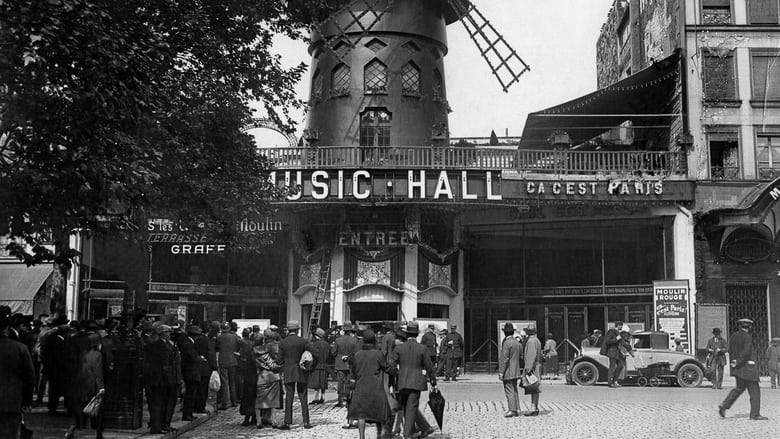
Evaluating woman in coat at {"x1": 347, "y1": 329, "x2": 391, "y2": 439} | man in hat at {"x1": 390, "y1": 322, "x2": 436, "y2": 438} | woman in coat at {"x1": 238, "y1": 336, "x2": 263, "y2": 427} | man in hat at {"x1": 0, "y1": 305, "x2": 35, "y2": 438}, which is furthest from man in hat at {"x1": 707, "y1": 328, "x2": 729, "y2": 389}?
man in hat at {"x1": 0, "y1": 305, "x2": 35, "y2": 438}

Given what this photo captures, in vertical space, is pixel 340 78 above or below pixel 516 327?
above

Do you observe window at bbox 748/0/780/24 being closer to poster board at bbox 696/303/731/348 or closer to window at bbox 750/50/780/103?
window at bbox 750/50/780/103

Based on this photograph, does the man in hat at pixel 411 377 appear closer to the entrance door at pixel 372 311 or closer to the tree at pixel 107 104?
the tree at pixel 107 104

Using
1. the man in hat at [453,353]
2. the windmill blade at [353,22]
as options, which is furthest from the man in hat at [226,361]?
the windmill blade at [353,22]

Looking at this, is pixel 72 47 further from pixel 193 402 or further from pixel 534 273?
pixel 534 273

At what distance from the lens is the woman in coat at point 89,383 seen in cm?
1271

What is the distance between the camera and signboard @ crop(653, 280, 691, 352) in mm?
27656

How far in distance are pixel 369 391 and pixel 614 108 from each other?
2039 cm

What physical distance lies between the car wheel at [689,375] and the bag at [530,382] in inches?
364

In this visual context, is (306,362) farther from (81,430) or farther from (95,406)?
(95,406)

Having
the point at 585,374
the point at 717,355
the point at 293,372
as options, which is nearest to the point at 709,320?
the point at 717,355

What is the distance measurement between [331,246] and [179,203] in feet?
41.2

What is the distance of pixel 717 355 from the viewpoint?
79.6 ft

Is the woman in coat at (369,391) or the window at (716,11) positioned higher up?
the window at (716,11)
